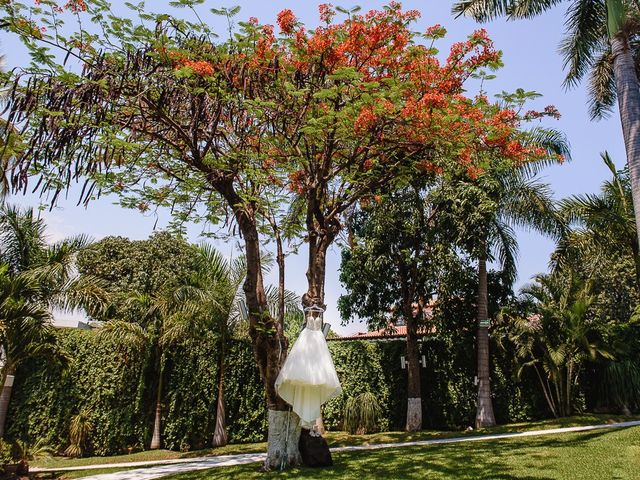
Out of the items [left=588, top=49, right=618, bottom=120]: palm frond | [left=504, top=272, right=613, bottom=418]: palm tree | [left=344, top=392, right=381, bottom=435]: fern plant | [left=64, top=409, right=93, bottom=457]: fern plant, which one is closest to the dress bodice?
[left=344, top=392, right=381, bottom=435]: fern plant

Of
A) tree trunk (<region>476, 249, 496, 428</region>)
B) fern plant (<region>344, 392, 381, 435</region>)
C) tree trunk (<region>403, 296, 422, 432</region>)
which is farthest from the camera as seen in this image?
tree trunk (<region>403, 296, 422, 432</region>)

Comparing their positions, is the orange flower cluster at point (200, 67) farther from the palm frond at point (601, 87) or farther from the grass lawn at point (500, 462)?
the palm frond at point (601, 87)

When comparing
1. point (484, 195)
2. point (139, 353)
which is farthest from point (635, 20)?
point (139, 353)

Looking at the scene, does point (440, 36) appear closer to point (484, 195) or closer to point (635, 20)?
point (635, 20)

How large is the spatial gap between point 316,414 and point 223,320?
22.8 ft

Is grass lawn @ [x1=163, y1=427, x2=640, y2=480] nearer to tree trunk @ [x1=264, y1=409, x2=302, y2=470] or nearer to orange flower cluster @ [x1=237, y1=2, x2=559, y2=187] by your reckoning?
tree trunk @ [x1=264, y1=409, x2=302, y2=470]

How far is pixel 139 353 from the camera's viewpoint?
12.8m

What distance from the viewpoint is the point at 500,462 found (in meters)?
6.89

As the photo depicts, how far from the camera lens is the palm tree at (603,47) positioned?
27.4ft

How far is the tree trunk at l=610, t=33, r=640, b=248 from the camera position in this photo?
8297mm

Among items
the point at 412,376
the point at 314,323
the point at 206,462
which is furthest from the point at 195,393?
the point at 314,323

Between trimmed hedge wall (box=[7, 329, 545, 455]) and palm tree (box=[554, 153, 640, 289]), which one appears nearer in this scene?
palm tree (box=[554, 153, 640, 289])

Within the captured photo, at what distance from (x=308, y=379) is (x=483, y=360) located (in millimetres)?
8241

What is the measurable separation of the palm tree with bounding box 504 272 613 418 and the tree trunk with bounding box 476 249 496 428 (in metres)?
0.88
